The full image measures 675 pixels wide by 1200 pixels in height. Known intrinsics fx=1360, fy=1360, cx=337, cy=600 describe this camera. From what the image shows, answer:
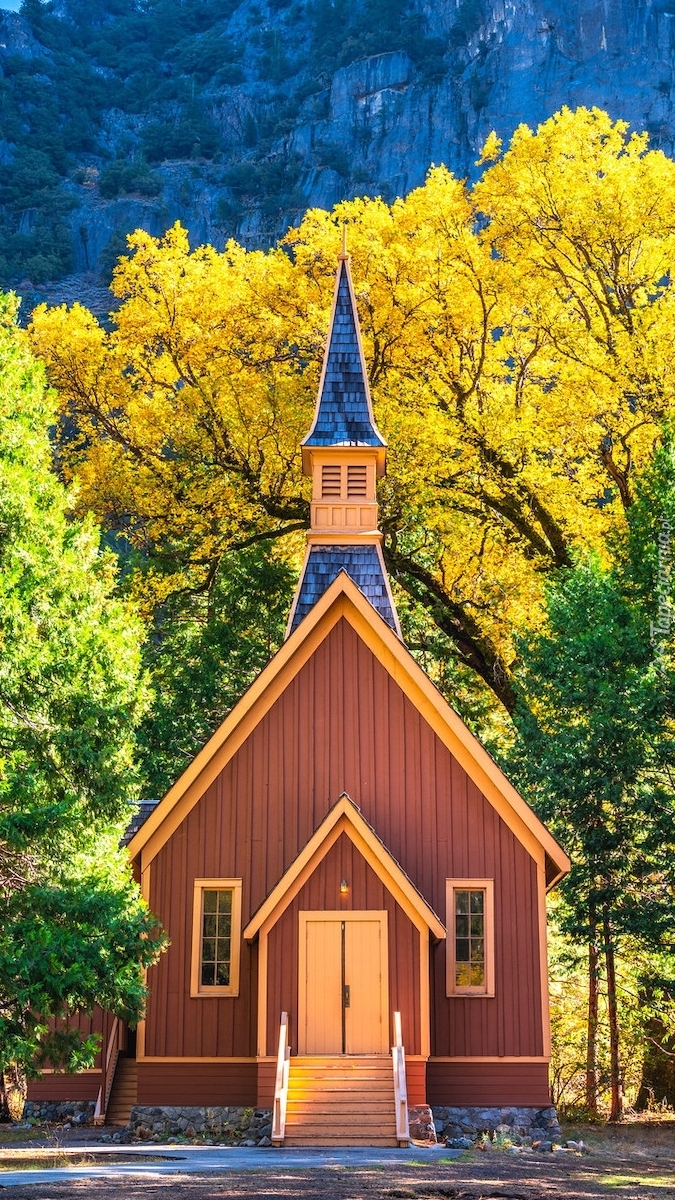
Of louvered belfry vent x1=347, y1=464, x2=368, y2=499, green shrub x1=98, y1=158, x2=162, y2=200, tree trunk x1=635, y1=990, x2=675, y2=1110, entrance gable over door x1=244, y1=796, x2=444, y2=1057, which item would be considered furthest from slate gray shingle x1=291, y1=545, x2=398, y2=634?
green shrub x1=98, y1=158, x2=162, y2=200

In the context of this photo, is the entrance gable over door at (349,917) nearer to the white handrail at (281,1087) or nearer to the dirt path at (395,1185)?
the white handrail at (281,1087)

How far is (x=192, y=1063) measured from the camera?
18250 millimetres

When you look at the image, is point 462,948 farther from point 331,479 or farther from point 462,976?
point 331,479

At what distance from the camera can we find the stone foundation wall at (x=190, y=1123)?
17.6m

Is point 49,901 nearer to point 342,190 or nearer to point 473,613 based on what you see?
point 473,613

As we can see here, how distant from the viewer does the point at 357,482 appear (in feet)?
74.4

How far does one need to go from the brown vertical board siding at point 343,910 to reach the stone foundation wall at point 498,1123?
1587 mm

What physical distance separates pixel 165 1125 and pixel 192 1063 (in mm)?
841

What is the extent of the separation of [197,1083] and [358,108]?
108540 millimetres

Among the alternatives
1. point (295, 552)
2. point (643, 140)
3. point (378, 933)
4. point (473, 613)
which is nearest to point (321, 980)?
point (378, 933)

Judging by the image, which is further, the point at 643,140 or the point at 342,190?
the point at 342,190

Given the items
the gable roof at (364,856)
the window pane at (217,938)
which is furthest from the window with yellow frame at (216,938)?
the gable roof at (364,856)

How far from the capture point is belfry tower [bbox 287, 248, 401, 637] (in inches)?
844

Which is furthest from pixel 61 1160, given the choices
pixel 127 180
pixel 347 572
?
pixel 127 180
